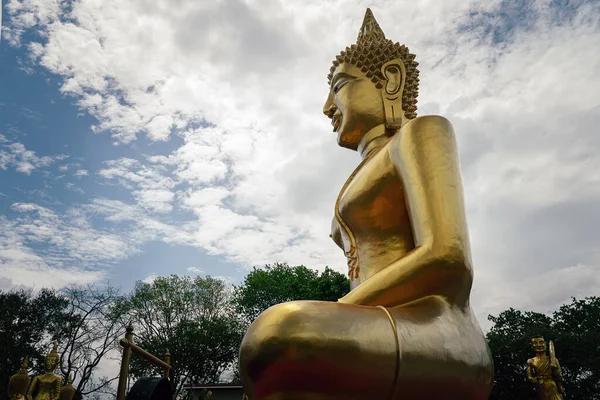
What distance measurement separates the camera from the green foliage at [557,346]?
71.4 ft

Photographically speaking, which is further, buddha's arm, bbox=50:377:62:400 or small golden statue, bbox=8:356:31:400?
buddha's arm, bbox=50:377:62:400

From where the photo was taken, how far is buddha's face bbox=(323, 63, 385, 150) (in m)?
3.82

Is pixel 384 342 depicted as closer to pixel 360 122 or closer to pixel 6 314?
pixel 360 122

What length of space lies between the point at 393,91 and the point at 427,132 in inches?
38.9

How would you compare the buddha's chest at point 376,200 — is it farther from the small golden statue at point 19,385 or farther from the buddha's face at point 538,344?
the small golden statue at point 19,385

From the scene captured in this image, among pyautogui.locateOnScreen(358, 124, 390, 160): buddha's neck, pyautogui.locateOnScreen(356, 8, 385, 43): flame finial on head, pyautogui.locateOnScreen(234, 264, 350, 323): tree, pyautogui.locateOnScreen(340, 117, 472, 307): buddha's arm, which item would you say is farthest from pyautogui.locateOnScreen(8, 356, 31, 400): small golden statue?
pyautogui.locateOnScreen(234, 264, 350, 323): tree

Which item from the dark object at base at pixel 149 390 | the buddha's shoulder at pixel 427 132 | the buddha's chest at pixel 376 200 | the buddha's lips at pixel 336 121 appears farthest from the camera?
the dark object at base at pixel 149 390

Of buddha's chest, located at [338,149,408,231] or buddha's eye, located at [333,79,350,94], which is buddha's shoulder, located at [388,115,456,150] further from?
buddha's eye, located at [333,79,350,94]

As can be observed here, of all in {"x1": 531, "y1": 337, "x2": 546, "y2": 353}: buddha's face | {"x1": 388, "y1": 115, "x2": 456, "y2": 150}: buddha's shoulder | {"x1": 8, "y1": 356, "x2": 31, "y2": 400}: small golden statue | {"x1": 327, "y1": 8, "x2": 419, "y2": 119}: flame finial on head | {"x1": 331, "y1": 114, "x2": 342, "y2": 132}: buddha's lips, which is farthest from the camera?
{"x1": 8, "y1": 356, "x2": 31, "y2": 400}: small golden statue

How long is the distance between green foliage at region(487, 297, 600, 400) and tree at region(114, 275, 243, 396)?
14.5 m

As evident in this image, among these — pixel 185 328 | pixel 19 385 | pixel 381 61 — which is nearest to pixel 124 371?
pixel 381 61

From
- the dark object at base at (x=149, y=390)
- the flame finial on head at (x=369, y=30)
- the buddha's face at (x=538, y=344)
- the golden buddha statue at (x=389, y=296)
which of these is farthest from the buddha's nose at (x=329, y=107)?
the buddha's face at (x=538, y=344)

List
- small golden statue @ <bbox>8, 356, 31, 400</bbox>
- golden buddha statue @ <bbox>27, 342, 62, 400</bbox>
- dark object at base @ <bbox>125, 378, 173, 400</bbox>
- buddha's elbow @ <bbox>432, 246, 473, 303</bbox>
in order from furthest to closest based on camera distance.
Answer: golden buddha statue @ <bbox>27, 342, 62, 400</bbox>, small golden statue @ <bbox>8, 356, 31, 400</bbox>, dark object at base @ <bbox>125, 378, 173, 400</bbox>, buddha's elbow @ <bbox>432, 246, 473, 303</bbox>

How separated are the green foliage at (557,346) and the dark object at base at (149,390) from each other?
2128 cm
